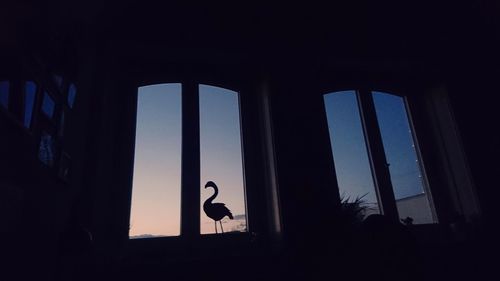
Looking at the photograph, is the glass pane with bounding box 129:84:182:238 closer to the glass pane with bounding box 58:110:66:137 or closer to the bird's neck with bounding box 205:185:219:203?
the bird's neck with bounding box 205:185:219:203

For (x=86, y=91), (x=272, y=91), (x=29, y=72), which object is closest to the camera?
(x=29, y=72)

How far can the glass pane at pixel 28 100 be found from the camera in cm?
120

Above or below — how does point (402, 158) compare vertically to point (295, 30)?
below

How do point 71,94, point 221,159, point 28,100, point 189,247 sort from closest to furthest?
point 28,100, point 71,94, point 189,247, point 221,159

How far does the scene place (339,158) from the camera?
9.93 ft

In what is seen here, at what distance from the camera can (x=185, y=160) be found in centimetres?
269

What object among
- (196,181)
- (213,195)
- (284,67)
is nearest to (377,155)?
(284,67)

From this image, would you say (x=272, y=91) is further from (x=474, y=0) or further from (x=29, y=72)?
(x=474, y=0)

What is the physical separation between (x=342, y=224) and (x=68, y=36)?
208 cm

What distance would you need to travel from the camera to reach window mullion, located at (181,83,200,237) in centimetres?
254

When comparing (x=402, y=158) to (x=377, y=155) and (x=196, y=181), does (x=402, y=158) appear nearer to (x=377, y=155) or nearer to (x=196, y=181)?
(x=377, y=155)

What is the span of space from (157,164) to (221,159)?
533 millimetres

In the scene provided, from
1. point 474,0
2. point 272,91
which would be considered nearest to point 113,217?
point 272,91

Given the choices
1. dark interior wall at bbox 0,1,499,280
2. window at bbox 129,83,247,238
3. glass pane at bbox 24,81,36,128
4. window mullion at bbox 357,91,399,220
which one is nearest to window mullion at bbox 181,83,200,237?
window at bbox 129,83,247,238
